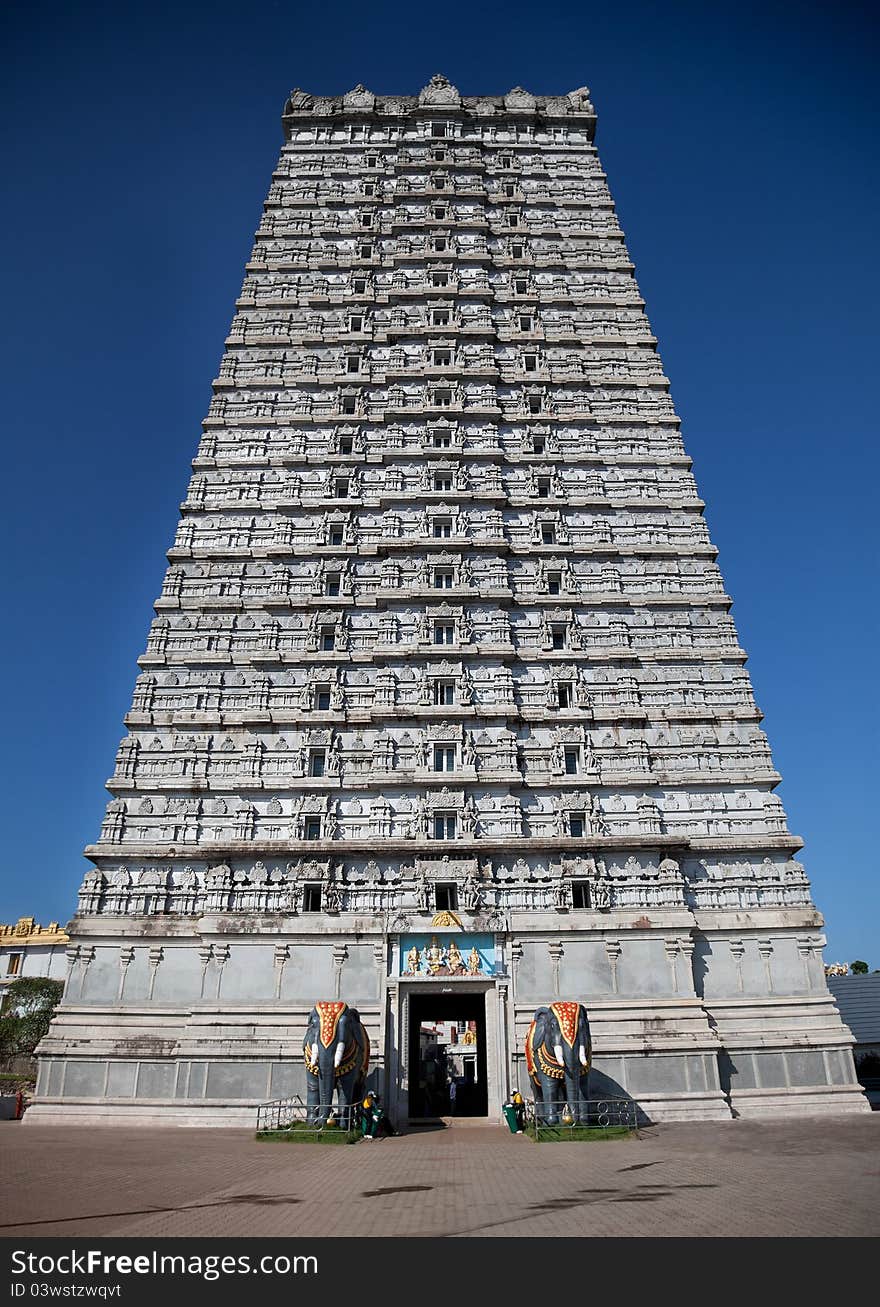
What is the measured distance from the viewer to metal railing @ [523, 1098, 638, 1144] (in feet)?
76.6

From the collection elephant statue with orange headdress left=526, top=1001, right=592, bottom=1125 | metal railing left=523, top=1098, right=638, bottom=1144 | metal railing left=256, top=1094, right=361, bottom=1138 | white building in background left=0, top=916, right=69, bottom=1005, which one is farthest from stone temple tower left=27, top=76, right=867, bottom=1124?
white building in background left=0, top=916, right=69, bottom=1005

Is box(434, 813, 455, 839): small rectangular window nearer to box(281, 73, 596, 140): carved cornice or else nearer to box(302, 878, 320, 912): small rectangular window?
box(302, 878, 320, 912): small rectangular window

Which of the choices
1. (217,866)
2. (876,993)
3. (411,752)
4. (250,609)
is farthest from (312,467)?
(876,993)

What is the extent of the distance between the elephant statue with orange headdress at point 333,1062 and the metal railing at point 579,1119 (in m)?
5.41

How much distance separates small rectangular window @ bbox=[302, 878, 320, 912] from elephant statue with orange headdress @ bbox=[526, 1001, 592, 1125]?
9467mm

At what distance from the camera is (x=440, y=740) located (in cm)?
3394

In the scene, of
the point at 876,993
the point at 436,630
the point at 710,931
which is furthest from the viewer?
the point at 876,993

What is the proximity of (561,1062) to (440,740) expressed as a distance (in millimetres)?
12924

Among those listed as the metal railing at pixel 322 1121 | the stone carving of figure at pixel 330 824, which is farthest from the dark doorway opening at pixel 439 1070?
the stone carving of figure at pixel 330 824

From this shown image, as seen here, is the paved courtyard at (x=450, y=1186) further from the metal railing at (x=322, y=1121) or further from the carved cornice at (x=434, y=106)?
the carved cornice at (x=434, y=106)

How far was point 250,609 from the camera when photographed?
3753 centimetres

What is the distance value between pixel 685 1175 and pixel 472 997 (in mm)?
18030
